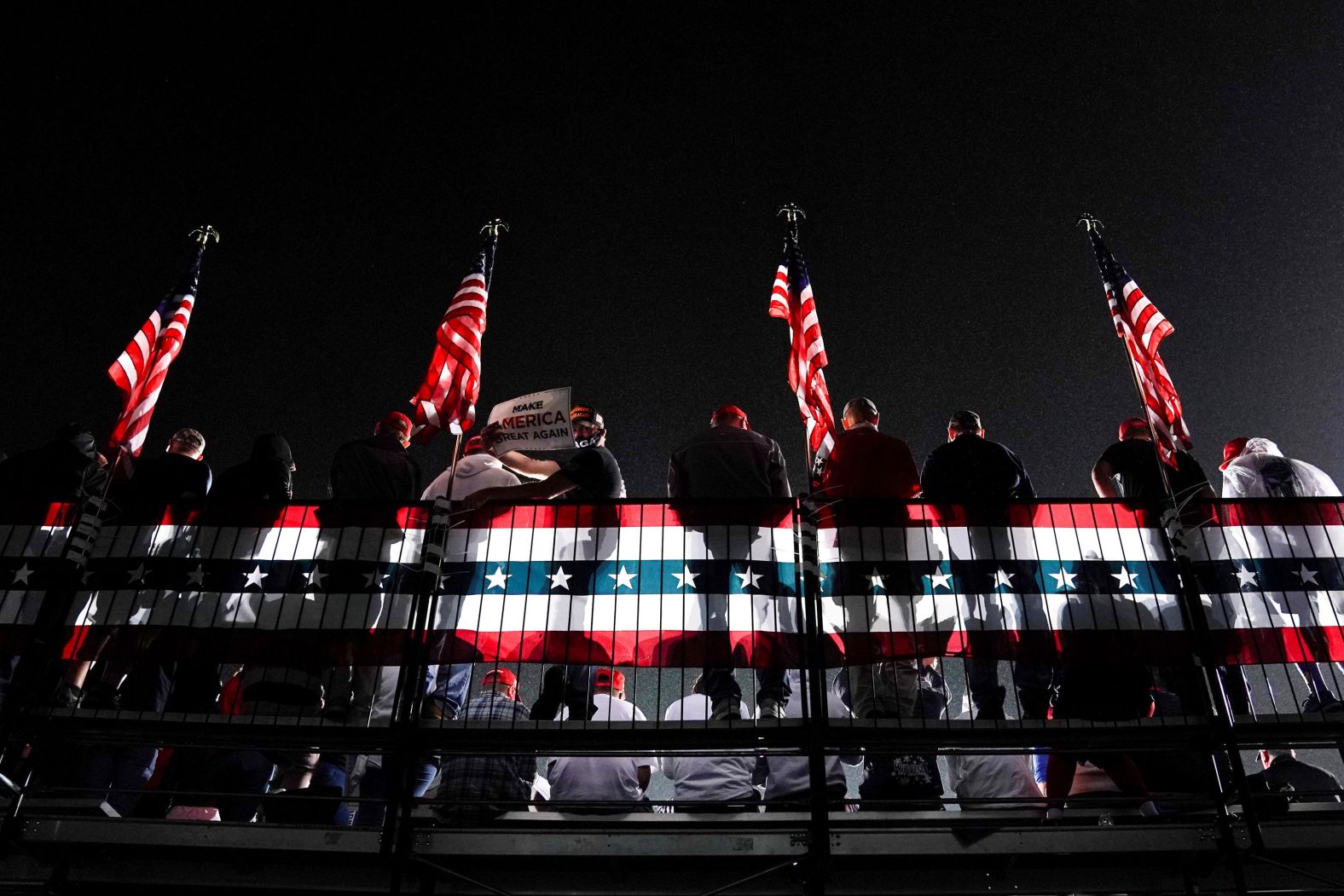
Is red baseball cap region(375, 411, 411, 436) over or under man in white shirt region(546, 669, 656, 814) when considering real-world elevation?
over

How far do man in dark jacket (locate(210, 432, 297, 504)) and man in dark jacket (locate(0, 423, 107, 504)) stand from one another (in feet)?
3.54

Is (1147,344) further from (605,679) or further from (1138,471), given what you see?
(605,679)

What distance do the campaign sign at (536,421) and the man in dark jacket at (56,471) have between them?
3308 mm

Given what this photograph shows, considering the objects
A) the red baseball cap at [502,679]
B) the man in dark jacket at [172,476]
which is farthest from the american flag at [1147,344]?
the man in dark jacket at [172,476]

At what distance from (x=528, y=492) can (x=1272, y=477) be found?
19.5ft

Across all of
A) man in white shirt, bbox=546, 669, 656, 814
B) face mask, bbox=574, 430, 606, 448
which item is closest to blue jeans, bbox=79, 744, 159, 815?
man in white shirt, bbox=546, 669, 656, 814

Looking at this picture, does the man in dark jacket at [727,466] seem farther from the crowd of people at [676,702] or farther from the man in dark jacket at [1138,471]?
the man in dark jacket at [1138,471]

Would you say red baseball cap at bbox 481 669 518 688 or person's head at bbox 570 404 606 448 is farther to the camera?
person's head at bbox 570 404 606 448

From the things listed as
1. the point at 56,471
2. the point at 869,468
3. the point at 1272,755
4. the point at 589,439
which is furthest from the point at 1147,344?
the point at 56,471

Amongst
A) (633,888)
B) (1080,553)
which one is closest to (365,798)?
(633,888)

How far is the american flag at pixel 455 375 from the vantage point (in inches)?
340

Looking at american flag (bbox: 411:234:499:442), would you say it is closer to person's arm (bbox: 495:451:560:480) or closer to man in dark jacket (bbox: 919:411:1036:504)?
person's arm (bbox: 495:451:560:480)

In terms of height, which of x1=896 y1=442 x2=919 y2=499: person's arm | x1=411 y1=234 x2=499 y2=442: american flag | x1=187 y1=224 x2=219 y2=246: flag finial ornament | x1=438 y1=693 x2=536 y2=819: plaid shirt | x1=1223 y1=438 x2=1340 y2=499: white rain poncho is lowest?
x1=438 y1=693 x2=536 y2=819: plaid shirt

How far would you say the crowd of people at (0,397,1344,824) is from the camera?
6195mm
